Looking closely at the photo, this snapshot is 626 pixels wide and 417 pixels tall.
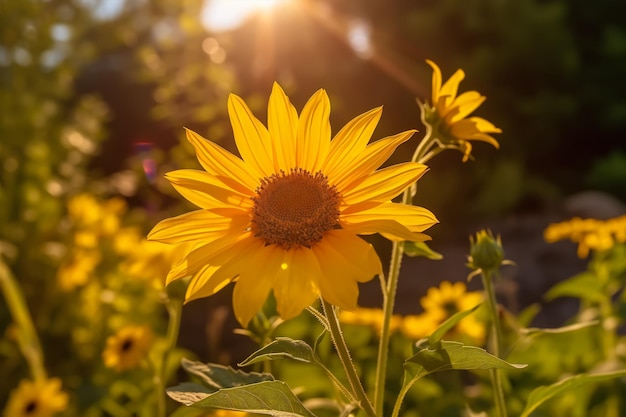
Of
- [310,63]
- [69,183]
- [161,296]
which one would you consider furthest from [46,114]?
[310,63]

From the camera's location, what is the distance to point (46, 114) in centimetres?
427

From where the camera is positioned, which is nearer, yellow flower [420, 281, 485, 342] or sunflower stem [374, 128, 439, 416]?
sunflower stem [374, 128, 439, 416]

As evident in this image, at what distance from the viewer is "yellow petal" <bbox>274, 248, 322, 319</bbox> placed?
77cm

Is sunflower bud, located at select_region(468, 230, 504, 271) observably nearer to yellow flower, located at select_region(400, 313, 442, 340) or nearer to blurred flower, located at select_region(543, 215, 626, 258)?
blurred flower, located at select_region(543, 215, 626, 258)

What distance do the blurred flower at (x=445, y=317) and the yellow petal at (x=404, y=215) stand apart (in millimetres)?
1003

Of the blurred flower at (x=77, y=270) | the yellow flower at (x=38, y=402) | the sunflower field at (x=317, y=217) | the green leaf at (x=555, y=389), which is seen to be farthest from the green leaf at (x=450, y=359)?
the blurred flower at (x=77, y=270)

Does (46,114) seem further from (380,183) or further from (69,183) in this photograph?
(380,183)

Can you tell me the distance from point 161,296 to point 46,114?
3370 millimetres

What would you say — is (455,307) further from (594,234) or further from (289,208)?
(289,208)

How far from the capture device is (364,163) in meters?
0.93

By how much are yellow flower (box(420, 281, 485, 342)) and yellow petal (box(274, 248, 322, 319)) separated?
3.68 feet

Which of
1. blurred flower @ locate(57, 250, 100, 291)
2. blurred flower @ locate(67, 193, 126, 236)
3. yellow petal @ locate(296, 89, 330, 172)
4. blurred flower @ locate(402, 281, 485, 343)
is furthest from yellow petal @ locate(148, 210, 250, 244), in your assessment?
blurred flower @ locate(67, 193, 126, 236)

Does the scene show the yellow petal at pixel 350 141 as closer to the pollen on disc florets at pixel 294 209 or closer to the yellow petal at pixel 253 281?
the pollen on disc florets at pixel 294 209

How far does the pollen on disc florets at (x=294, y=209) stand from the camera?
0.92 metres
